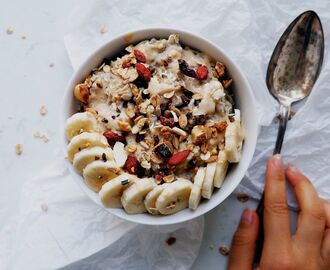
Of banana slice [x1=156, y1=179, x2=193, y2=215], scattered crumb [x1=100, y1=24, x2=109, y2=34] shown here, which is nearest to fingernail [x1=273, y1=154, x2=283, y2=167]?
banana slice [x1=156, y1=179, x2=193, y2=215]

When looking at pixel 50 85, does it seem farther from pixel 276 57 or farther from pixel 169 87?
pixel 276 57

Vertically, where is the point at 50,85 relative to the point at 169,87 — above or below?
below

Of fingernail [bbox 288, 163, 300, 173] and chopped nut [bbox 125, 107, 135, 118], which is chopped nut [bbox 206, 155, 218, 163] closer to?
chopped nut [bbox 125, 107, 135, 118]

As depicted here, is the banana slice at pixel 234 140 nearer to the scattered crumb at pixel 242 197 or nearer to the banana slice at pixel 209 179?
the banana slice at pixel 209 179

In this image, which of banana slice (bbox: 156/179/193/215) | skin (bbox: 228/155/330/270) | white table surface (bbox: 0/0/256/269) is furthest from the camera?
white table surface (bbox: 0/0/256/269)

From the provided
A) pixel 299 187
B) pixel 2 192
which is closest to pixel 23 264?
pixel 2 192
